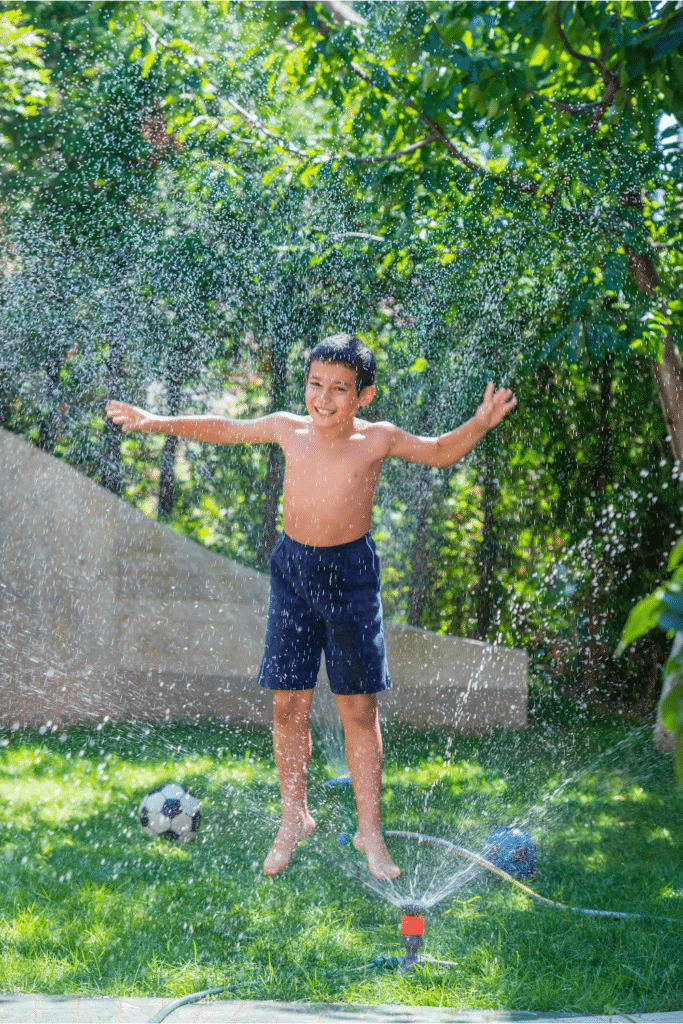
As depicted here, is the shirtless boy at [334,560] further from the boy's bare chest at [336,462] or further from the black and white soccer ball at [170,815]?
the black and white soccer ball at [170,815]

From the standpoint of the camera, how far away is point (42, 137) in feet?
21.3

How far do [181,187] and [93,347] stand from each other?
130 centimetres

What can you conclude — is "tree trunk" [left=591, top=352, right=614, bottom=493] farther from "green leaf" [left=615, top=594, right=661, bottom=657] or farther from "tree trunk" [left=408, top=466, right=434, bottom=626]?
"green leaf" [left=615, top=594, right=661, bottom=657]

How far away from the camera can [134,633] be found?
5816 mm

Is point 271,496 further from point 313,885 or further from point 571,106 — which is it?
point 313,885

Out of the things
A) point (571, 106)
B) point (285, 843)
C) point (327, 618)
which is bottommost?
point (285, 843)

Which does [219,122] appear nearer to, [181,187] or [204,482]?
[181,187]

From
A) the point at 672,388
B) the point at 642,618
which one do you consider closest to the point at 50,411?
Answer: the point at 672,388

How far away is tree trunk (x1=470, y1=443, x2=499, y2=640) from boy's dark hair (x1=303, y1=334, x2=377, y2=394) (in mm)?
4285

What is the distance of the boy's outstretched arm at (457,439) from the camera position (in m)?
2.96

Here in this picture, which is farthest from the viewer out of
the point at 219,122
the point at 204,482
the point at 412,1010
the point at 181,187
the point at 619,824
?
the point at 204,482

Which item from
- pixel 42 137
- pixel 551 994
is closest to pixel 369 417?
pixel 42 137

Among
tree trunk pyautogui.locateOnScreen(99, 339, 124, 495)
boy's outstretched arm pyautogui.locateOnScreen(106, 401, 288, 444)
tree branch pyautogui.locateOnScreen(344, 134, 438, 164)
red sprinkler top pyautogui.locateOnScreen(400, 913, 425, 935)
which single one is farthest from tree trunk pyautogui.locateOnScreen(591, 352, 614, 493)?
red sprinkler top pyautogui.locateOnScreen(400, 913, 425, 935)

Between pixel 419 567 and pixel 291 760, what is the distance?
14.3 ft
